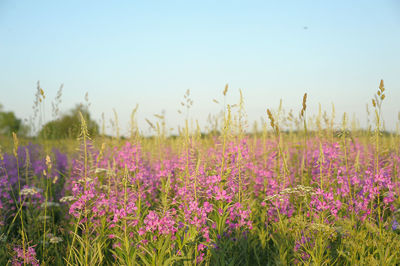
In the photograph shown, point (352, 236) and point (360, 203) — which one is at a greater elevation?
point (360, 203)

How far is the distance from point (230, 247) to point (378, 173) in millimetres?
2371

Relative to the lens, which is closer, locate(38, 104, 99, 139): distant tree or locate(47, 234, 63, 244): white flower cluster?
locate(47, 234, 63, 244): white flower cluster

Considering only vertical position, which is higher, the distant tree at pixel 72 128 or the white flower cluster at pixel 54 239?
the distant tree at pixel 72 128

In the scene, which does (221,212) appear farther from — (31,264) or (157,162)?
(157,162)

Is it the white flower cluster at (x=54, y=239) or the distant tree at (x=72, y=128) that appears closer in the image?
the white flower cluster at (x=54, y=239)

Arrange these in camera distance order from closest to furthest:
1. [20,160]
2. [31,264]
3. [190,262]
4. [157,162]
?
[190,262]
[31,264]
[157,162]
[20,160]

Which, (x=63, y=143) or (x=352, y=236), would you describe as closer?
(x=352, y=236)

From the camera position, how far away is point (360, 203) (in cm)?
408

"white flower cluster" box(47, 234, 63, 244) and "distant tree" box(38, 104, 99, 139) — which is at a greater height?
"distant tree" box(38, 104, 99, 139)

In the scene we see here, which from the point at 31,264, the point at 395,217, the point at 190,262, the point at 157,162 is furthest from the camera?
the point at 157,162

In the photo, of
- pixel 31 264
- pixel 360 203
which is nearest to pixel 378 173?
pixel 360 203

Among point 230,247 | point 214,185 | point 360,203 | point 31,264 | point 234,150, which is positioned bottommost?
point 31,264

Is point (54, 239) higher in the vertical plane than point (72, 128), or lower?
lower

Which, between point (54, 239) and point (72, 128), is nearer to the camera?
point (54, 239)
